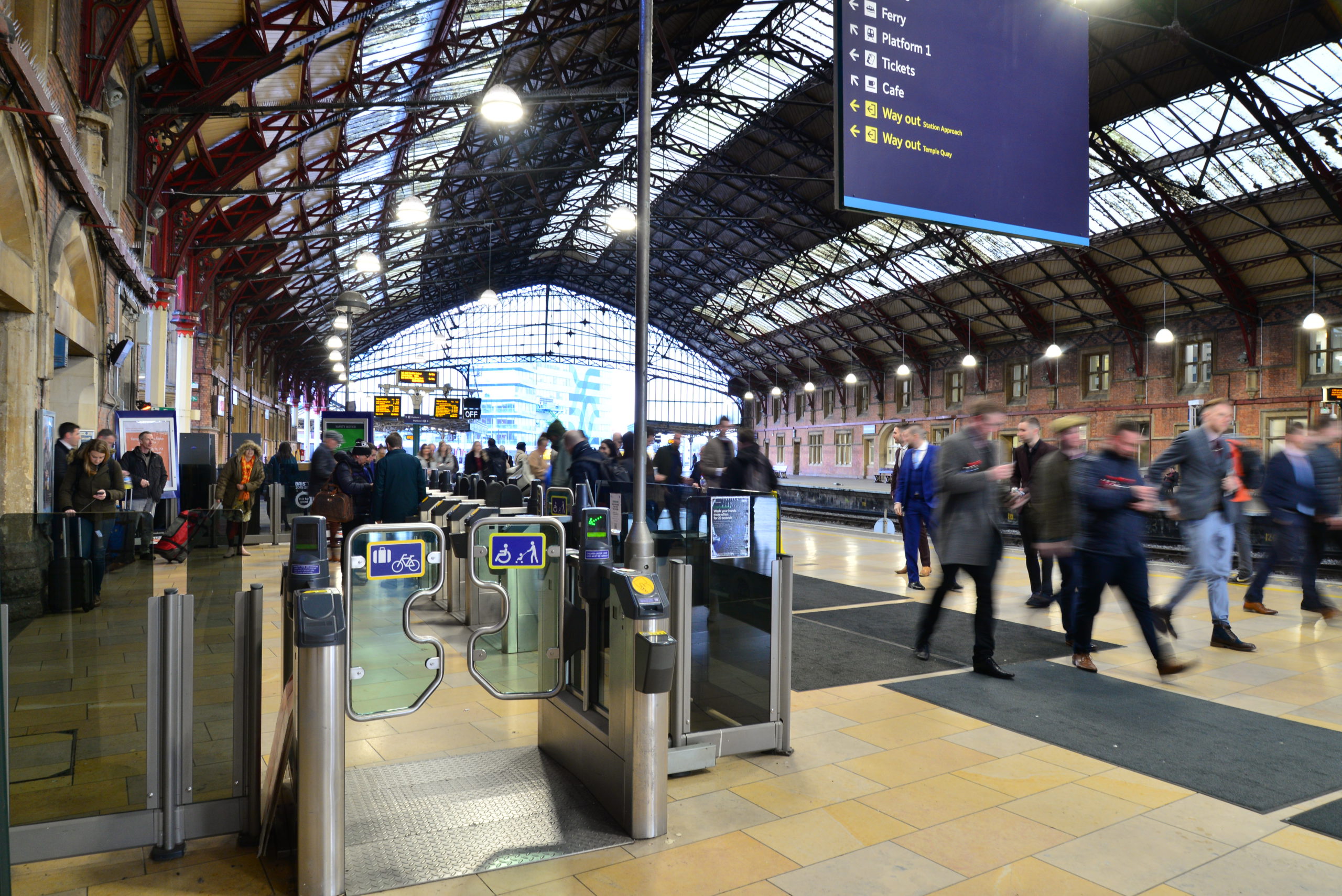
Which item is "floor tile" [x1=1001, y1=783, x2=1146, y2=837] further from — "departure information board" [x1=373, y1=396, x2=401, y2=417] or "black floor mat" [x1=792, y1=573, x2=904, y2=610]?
"departure information board" [x1=373, y1=396, x2=401, y2=417]

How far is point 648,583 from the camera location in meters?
3.23

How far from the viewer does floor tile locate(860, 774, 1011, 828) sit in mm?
3301

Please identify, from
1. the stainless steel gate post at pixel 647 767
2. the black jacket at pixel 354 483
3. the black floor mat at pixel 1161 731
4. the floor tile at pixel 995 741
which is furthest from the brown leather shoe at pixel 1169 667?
the black jacket at pixel 354 483

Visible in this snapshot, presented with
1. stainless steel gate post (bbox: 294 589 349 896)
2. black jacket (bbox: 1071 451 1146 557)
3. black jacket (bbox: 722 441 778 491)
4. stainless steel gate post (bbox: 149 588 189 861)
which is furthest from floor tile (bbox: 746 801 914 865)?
black jacket (bbox: 722 441 778 491)

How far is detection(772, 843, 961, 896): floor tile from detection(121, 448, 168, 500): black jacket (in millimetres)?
10381

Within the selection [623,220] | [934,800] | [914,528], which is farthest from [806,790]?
[623,220]

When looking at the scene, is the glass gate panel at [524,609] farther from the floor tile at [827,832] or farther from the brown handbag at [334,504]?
the brown handbag at [334,504]

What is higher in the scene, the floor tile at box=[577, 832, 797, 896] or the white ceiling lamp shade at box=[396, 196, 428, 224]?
the white ceiling lamp shade at box=[396, 196, 428, 224]

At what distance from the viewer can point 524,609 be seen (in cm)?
603

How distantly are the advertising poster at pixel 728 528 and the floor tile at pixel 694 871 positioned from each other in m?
1.39

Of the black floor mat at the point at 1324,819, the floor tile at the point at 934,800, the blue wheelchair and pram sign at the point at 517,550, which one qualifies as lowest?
the floor tile at the point at 934,800

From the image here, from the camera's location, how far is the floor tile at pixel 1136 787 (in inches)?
136

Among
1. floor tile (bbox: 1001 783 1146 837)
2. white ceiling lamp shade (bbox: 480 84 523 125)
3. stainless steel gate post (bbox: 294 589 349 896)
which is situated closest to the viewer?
stainless steel gate post (bbox: 294 589 349 896)

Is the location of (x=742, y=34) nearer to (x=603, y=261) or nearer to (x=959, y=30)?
(x=959, y=30)
